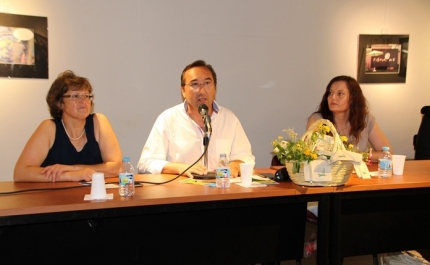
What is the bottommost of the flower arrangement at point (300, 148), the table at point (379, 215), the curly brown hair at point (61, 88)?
the table at point (379, 215)

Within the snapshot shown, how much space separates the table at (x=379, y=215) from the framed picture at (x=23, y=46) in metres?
2.64

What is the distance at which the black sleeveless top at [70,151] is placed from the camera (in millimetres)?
2613

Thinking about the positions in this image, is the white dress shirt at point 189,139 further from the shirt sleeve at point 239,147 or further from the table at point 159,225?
the table at point 159,225

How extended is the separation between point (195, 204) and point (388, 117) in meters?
3.54

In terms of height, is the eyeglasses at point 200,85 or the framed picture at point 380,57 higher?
the framed picture at point 380,57

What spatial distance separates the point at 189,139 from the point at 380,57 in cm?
269

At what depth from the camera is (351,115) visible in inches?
139

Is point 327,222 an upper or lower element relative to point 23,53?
lower

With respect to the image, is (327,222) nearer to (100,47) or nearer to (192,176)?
(192,176)

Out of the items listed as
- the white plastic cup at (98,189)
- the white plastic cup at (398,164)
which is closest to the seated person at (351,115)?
the white plastic cup at (398,164)

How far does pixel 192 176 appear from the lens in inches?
97.6

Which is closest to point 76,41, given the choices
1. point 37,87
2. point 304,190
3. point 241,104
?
point 37,87

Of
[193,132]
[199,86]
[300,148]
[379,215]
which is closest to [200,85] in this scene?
[199,86]

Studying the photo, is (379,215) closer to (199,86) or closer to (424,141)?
(199,86)
